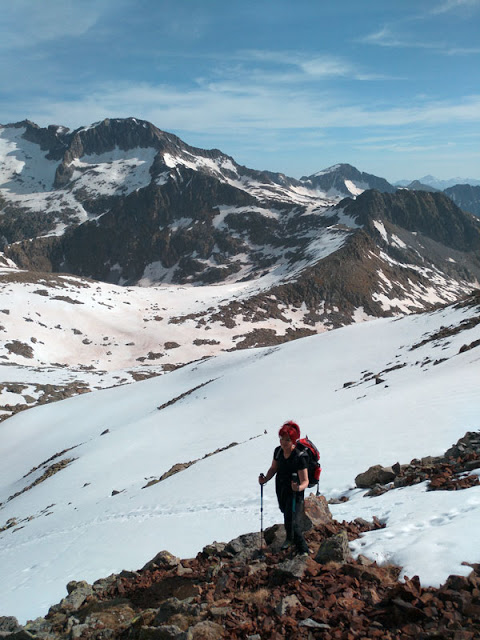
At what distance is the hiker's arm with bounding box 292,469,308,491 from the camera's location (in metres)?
6.75

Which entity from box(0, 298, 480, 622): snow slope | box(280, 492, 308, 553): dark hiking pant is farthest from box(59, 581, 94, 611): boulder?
box(280, 492, 308, 553): dark hiking pant

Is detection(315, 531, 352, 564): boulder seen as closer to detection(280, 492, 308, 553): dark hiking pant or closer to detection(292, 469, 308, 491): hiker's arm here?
detection(280, 492, 308, 553): dark hiking pant

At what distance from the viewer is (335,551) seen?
6395mm

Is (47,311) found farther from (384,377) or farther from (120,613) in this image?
(120,613)

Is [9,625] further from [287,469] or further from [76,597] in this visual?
[287,469]

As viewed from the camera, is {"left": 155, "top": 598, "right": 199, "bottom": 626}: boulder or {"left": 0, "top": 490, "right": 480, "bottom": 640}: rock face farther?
{"left": 155, "top": 598, "right": 199, "bottom": 626}: boulder

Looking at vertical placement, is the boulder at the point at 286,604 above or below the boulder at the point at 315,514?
above

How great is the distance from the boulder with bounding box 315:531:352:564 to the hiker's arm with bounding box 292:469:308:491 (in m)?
0.85

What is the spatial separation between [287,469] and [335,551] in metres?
1.32

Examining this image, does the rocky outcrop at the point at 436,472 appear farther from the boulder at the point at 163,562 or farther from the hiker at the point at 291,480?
the boulder at the point at 163,562

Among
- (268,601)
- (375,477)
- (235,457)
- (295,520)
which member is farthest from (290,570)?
(235,457)

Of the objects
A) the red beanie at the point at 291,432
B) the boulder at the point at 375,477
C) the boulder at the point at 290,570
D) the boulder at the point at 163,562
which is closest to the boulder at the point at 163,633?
the boulder at the point at 290,570

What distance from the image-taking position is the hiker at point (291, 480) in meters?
6.84

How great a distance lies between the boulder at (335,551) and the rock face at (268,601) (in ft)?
0.05
